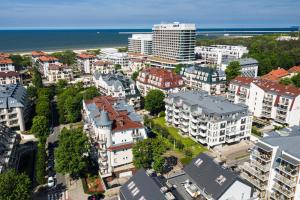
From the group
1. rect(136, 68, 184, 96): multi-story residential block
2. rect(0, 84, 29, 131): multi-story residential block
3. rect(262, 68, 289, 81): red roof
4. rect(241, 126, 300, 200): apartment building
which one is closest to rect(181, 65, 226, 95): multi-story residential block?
rect(136, 68, 184, 96): multi-story residential block

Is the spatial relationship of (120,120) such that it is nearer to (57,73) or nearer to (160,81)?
(160,81)

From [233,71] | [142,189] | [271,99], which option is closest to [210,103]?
[271,99]

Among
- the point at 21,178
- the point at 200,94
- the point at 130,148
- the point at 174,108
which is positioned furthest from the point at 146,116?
the point at 21,178

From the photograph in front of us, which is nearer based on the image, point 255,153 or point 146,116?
point 255,153

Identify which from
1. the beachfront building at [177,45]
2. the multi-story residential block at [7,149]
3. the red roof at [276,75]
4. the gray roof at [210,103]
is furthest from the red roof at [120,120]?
the beachfront building at [177,45]

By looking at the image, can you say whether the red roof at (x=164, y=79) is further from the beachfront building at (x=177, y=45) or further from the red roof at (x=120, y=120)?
the beachfront building at (x=177, y=45)

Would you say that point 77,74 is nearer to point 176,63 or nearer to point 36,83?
point 36,83

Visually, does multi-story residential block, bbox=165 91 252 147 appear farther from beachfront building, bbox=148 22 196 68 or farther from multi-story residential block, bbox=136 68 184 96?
beachfront building, bbox=148 22 196 68
